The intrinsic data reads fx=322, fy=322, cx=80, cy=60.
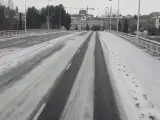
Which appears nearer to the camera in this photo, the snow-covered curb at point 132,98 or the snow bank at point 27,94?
the snow-covered curb at point 132,98

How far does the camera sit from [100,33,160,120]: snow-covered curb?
27.1 feet

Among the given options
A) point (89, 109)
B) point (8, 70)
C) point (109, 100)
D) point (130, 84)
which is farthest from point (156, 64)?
point (89, 109)

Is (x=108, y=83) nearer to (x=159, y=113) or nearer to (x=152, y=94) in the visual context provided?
(x=152, y=94)

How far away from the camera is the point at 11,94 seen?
10.6 meters

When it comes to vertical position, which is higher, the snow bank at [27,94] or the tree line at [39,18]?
the tree line at [39,18]

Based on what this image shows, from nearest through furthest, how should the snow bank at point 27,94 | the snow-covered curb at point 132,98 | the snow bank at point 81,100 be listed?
the snow bank at point 81,100
the snow-covered curb at point 132,98
the snow bank at point 27,94

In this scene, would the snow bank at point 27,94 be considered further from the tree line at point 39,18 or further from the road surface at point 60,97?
the tree line at point 39,18

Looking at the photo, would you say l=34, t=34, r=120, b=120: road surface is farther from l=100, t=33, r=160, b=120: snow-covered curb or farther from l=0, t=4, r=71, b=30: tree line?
l=0, t=4, r=71, b=30: tree line

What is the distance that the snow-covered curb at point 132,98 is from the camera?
325 inches

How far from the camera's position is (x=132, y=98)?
1013 centimetres

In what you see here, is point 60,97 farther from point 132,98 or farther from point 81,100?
point 132,98

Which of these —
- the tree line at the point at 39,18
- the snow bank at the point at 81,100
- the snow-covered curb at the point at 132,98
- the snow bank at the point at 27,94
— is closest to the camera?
the snow bank at the point at 81,100

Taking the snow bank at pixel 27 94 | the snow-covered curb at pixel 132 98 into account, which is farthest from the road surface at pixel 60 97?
the snow-covered curb at pixel 132 98

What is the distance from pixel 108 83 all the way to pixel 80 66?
547cm
